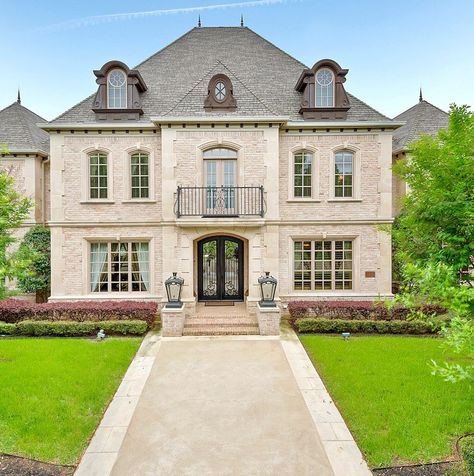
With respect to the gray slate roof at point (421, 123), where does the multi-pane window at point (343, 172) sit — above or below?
below

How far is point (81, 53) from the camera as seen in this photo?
60.0 ft

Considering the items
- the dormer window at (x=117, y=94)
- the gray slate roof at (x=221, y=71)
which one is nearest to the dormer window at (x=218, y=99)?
the gray slate roof at (x=221, y=71)

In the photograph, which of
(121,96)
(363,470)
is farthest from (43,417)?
(121,96)

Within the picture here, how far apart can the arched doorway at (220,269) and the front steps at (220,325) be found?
1976mm

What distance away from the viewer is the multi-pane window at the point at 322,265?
12.4 m

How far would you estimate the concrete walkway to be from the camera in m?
4.39

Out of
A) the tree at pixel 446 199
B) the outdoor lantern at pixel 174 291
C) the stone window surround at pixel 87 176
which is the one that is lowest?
the outdoor lantern at pixel 174 291

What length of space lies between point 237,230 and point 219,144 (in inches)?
129

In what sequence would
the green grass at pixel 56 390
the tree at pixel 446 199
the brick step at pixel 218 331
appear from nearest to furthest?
the green grass at pixel 56 390 < the tree at pixel 446 199 < the brick step at pixel 218 331

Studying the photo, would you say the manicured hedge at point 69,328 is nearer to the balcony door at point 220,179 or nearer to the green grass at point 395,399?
the balcony door at point 220,179

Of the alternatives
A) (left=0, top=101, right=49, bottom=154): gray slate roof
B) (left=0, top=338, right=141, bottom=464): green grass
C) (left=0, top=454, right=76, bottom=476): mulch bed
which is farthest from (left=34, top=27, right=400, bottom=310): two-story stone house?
(left=0, top=454, right=76, bottom=476): mulch bed

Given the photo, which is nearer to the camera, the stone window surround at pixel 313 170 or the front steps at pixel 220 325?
the front steps at pixel 220 325

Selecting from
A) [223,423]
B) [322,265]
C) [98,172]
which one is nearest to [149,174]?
[98,172]

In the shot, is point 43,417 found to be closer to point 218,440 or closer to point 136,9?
point 218,440
